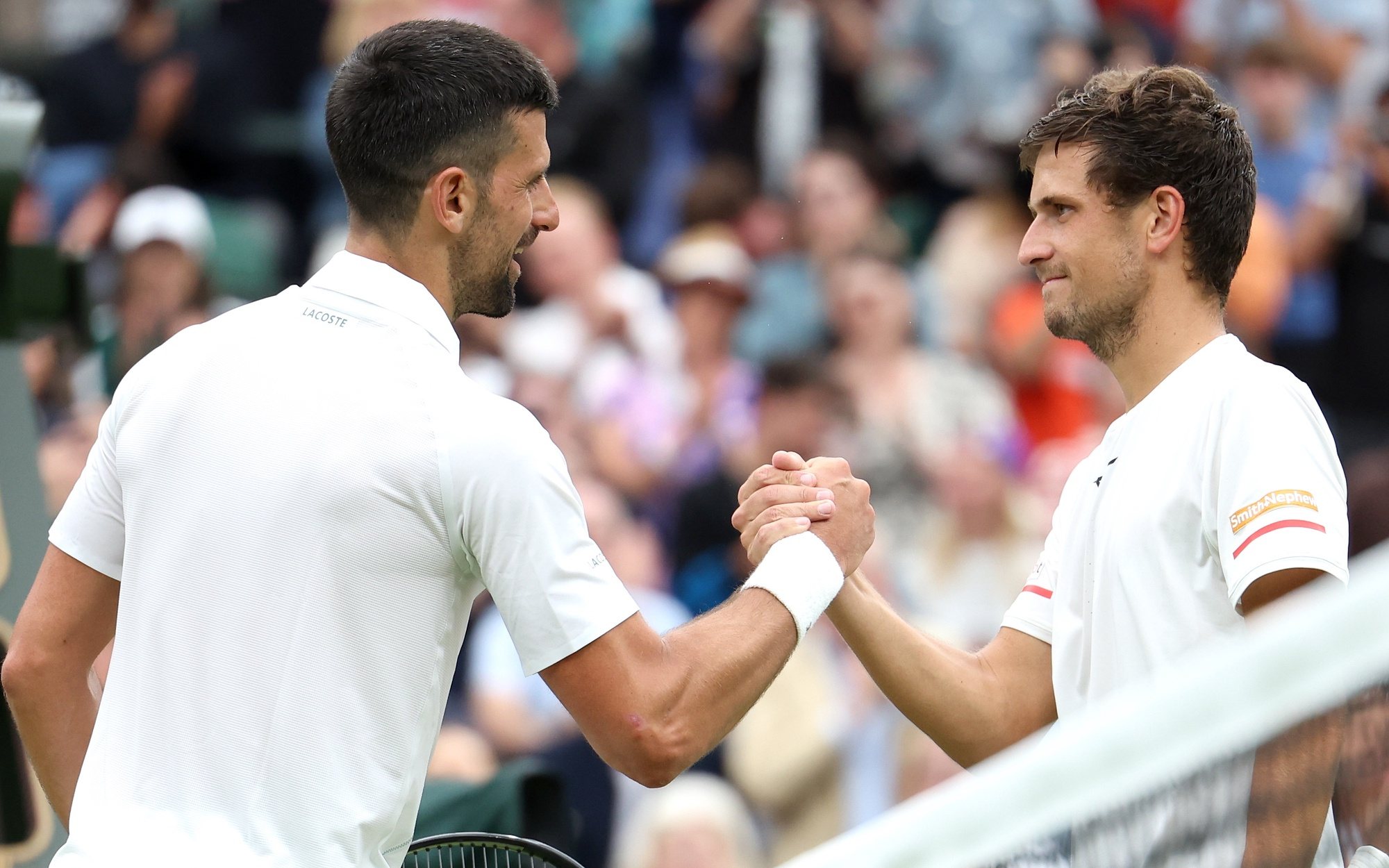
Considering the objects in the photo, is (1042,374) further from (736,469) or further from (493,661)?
(493,661)

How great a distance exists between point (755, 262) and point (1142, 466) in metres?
4.27

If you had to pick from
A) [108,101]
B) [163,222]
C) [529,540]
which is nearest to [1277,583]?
[529,540]

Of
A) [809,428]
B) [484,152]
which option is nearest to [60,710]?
[484,152]

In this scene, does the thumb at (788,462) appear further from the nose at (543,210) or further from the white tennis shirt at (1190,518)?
the nose at (543,210)

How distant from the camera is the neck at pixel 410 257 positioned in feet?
7.73

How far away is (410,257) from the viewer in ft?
7.73

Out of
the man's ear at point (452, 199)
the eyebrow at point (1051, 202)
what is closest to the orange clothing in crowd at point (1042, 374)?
the eyebrow at point (1051, 202)

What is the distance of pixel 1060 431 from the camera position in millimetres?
6223

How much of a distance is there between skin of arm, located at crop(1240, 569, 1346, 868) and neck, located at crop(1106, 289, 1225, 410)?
1.00 m

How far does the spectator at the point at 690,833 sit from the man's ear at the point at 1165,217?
2899mm

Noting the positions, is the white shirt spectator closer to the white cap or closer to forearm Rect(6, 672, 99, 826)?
the white cap

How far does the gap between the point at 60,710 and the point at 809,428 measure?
3751mm

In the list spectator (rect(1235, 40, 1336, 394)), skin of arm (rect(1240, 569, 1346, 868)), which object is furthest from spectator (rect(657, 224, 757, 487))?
skin of arm (rect(1240, 569, 1346, 868))

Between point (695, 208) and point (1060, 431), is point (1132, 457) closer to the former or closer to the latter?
point (1060, 431)
